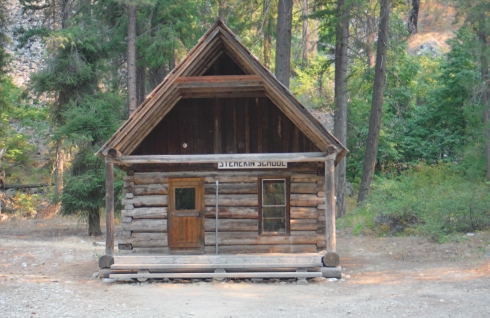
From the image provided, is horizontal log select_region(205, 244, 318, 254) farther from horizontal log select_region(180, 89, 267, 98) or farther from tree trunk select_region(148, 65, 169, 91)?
tree trunk select_region(148, 65, 169, 91)

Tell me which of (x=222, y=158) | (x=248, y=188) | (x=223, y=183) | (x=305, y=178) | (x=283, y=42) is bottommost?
(x=248, y=188)

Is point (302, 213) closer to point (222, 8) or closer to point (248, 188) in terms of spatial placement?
point (248, 188)

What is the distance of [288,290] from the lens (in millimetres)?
14523

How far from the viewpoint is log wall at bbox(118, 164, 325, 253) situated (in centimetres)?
1664

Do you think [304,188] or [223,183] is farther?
[223,183]

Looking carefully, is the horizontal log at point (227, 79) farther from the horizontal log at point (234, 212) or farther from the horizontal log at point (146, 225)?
the horizontal log at point (146, 225)

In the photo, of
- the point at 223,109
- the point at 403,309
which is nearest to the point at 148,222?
the point at 223,109

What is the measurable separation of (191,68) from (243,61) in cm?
126

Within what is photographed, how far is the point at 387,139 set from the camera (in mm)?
37438

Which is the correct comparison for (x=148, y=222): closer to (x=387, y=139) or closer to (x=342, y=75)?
(x=342, y=75)

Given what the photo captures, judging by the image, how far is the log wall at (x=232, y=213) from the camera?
16641 millimetres

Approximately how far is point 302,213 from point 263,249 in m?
1.36

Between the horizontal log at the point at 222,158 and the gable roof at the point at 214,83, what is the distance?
32 centimetres

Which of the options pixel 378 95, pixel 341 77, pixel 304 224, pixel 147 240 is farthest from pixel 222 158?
pixel 378 95
